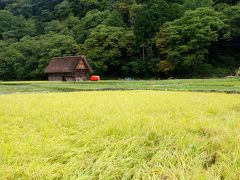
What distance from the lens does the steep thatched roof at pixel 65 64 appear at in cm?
3621

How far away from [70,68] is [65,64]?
4.03 ft

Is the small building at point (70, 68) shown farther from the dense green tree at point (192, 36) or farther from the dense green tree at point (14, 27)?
the dense green tree at point (14, 27)

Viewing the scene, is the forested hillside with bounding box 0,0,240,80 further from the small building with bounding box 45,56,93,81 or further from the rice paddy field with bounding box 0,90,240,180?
the rice paddy field with bounding box 0,90,240,180

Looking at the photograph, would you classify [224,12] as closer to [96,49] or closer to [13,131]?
[96,49]

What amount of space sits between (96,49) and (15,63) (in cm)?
1154

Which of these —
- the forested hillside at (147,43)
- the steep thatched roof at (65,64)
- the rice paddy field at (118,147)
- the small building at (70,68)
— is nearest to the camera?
the rice paddy field at (118,147)

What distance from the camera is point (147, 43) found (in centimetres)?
3675

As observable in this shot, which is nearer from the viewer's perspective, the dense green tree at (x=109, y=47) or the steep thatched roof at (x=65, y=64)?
the steep thatched roof at (x=65, y=64)

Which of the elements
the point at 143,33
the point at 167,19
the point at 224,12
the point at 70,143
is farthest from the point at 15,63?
the point at 70,143

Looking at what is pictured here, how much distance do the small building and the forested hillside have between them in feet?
5.22

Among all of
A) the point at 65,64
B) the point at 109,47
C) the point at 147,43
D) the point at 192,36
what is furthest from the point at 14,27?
the point at 192,36

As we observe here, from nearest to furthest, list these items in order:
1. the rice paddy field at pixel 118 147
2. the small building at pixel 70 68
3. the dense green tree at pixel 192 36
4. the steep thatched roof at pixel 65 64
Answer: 1. the rice paddy field at pixel 118 147
2. the dense green tree at pixel 192 36
3. the steep thatched roof at pixel 65 64
4. the small building at pixel 70 68

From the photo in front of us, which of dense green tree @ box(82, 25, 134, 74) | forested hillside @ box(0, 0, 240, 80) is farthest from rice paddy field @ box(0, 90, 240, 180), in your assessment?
dense green tree @ box(82, 25, 134, 74)

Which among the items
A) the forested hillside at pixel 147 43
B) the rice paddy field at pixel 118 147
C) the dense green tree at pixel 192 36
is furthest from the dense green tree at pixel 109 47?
the rice paddy field at pixel 118 147
